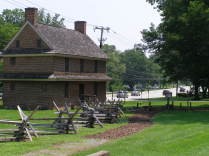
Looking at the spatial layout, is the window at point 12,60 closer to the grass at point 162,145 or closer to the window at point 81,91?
the window at point 81,91

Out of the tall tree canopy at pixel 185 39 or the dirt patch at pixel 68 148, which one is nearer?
the dirt patch at pixel 68 148

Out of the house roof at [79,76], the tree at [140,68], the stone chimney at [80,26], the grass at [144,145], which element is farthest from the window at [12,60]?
the tree at [140,68]

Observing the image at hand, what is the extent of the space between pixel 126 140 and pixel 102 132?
4.63m

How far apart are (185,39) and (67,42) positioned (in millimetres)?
14324

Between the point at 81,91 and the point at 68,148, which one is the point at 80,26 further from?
the point at 68,148

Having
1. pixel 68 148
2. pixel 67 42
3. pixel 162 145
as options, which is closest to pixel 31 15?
pixel 67 42

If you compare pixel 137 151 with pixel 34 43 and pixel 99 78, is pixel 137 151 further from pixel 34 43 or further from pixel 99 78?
pixel 99 78

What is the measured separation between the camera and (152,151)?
661 inches

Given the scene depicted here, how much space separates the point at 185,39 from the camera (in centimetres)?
4278

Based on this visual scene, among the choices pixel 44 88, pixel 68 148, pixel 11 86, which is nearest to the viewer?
pixel 68 148

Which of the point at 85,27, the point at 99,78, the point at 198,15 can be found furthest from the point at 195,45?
the point at 85,27

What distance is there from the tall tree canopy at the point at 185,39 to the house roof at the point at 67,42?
339 inches

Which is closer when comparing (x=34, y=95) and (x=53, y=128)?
(x=53, y=128)

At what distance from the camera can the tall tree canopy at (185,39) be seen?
4184 centimetres
